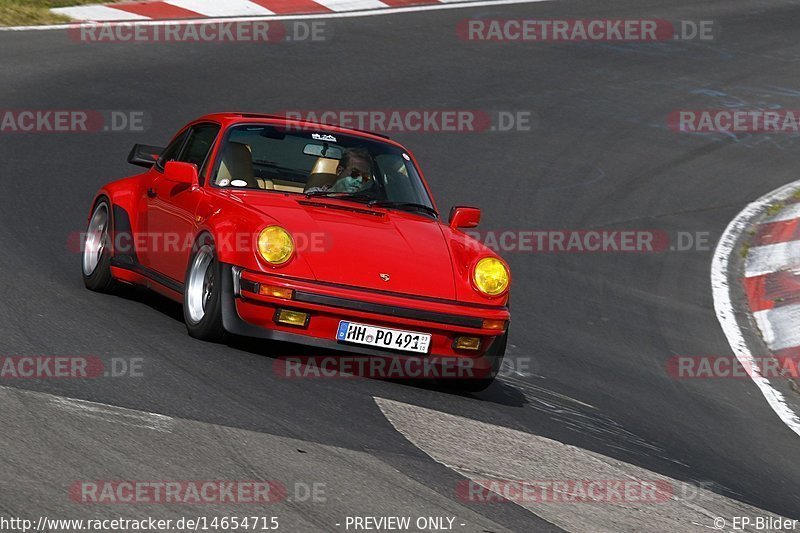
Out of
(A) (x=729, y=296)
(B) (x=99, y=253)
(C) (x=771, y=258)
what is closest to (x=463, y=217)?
(B) (x=99, y=253)

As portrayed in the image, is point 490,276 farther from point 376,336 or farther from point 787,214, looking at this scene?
point 787,214

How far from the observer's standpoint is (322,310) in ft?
20.8

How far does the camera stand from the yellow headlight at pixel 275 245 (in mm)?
6438

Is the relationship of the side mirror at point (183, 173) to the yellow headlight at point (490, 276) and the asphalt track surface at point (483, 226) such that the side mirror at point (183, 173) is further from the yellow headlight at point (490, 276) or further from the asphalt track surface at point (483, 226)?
the yellow headlight at point (490, 276)

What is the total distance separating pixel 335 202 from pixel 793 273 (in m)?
4.98

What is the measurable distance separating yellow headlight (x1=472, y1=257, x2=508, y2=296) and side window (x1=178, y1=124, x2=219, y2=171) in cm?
191

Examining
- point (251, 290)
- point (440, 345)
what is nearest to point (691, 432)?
point (440, 345)

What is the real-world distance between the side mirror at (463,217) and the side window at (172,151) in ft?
6.10

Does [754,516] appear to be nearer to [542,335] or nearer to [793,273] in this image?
[542,335]

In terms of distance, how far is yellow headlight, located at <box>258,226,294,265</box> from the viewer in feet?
Answer: 21.1

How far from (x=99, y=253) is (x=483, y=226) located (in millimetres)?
4254

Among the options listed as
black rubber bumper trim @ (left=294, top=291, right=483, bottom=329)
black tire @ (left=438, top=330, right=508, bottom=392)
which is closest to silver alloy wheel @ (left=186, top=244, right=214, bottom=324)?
black rubber bumper trim @ (left=294, top=291, right=483, bottom=329)

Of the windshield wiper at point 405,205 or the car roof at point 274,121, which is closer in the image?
the windshield wiper at point 405,205

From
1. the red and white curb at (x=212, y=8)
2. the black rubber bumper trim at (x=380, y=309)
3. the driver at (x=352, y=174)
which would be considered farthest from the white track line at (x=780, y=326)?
the red and white curb at (x=212, y=8)
